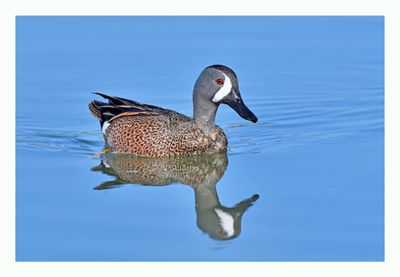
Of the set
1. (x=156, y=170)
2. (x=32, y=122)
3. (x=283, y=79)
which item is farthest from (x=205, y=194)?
(x=283, y=79)

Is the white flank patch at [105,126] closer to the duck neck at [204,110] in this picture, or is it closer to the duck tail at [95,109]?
the duck tail at [95,109]

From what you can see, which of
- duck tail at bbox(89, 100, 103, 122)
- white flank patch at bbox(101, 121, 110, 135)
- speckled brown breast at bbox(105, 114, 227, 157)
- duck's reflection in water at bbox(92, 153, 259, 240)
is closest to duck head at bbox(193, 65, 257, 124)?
speckled brown breast at bbox(105, 114, 227, 157)

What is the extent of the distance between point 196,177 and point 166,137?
2.60ft

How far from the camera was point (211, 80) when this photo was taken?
13.2 meters

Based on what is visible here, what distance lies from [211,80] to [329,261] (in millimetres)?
3920

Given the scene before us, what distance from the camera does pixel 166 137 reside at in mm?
13312

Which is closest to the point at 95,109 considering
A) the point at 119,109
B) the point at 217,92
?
the point at 119,109

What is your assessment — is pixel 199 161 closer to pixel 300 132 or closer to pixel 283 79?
pixel 300 132

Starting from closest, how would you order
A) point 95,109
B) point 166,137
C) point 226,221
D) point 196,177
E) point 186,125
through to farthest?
point 226,221 < point 196,177 < point 166,137 < point 186,125 < point 95,109

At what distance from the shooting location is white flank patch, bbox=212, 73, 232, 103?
517 inches

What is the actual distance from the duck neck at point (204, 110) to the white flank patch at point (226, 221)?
2296mm

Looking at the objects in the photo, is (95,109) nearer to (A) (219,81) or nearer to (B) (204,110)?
(B) (204,110)

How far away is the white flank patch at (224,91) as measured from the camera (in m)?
13.1

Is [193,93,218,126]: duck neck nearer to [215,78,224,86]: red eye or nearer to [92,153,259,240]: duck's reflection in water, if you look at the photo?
[215,78,224,86]: red eye
